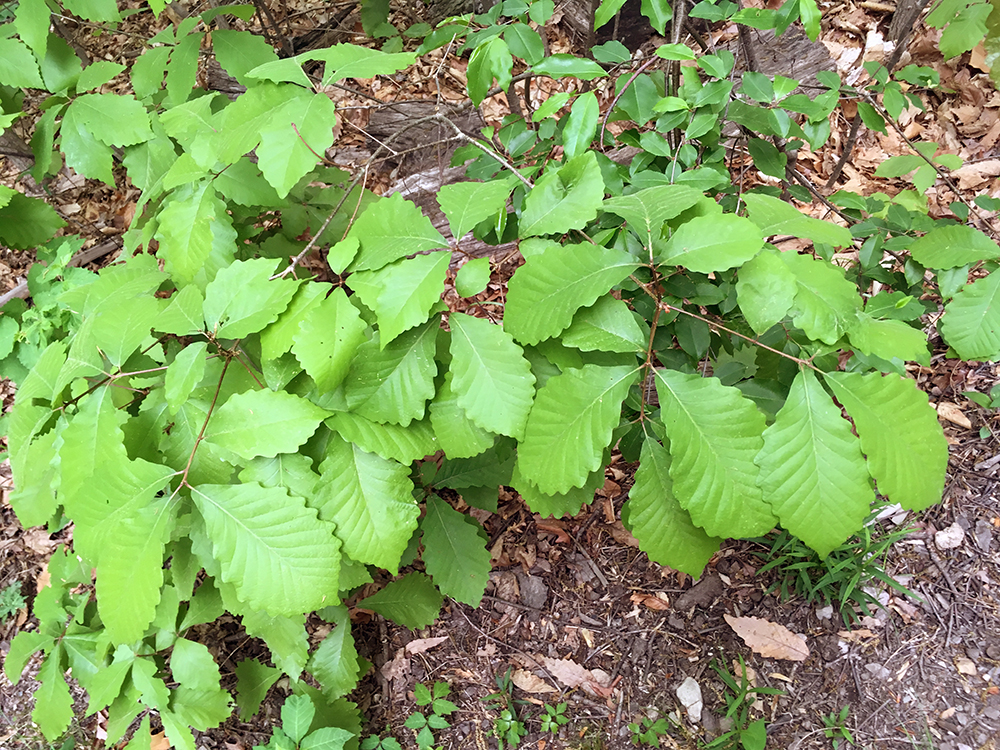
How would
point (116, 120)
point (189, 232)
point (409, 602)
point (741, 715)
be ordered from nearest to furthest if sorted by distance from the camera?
point (189, 232) → point (116, 120) → point (741, 715) → point (409, 602)

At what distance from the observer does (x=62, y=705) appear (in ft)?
6.24

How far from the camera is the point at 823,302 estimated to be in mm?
922

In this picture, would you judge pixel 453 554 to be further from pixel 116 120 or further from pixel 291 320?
pixel 116 120

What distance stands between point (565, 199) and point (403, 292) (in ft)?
1.07

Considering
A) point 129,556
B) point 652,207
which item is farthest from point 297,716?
point 652,207

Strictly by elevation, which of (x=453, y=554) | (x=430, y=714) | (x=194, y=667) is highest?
(x=453, y=554)

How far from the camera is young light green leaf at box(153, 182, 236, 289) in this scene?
1.30 metres

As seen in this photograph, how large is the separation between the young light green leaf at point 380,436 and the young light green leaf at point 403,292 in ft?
0.60

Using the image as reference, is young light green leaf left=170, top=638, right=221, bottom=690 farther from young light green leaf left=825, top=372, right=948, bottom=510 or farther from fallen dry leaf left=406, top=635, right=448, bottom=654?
young light green leaf left=825, top=372, right=948, bottom=510

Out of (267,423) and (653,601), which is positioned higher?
(267,423)

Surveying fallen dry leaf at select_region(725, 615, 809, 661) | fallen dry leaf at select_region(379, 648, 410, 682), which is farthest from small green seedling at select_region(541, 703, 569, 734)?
fallen dry leaf at select_region(725, 615, 809, 661)

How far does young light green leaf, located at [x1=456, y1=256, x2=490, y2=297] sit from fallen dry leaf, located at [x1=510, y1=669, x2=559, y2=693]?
5.70ft

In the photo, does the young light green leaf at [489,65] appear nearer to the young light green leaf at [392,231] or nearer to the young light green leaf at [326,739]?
the young light green leaf at [392,231]

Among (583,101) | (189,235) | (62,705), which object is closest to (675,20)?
(583,101)
